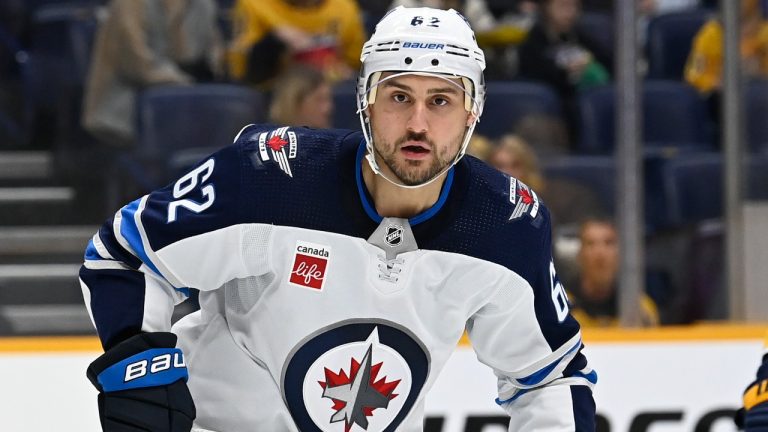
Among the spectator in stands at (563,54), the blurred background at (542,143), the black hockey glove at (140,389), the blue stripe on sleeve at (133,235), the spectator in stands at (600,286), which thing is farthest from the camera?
the spectator in stands at (563,54)

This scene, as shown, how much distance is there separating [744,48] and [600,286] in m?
0.83

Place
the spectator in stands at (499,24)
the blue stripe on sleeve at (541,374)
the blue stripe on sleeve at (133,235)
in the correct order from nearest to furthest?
the blue stripe on sleeve at (133,235)
the blue stripe on sleeve at (541,374)
the spectator in stands at (499,24)

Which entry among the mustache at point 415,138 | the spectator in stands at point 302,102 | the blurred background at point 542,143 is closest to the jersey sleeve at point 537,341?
the mustache at point 415,138

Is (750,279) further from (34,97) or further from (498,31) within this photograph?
(34,97)

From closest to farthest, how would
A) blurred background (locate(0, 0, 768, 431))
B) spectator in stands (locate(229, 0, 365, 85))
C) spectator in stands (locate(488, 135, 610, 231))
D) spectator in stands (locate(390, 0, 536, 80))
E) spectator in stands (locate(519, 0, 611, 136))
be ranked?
blurred background (locate(0, 0, 768, 431)), spectator in stands (locate(488, 135, 610, 231)), spectator in stands (locate(229, 0, 365, 85)), spectator in stands (locate(519, 0, 611, 136)), spectator in stands (locate(390, 0, 536, 80))

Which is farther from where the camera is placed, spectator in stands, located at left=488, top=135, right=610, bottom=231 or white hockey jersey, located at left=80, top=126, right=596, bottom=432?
spectator in stands, located at left=488, top=135, right=610, bottom=231

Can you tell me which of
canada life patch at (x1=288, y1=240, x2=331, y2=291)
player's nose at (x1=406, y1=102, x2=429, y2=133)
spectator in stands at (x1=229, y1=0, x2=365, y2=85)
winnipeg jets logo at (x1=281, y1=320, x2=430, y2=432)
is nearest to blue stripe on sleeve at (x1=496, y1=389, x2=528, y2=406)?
winnipeg jets logo at (x1=281, y1=320, x2=430, y2=432)

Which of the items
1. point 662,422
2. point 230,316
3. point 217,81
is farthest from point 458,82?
point 217,81

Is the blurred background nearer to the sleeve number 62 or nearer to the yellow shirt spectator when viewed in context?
the yellow shirt spectator

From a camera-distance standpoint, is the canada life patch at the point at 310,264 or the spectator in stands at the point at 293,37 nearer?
the canada life patch at the point at 310,264

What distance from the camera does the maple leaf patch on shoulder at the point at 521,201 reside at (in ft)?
7.97

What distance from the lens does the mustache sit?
7.55ft

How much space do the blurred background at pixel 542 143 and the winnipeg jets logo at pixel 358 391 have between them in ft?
4.22

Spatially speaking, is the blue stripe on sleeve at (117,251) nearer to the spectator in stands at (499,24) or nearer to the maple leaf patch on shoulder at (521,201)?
the maple leaf patch on shoulder at (521,201)
